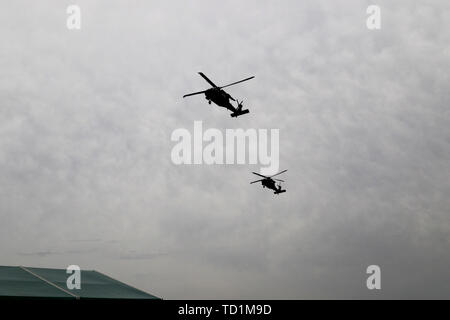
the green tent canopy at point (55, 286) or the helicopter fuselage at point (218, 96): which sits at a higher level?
the helicopter fuselage at point (218, 96)

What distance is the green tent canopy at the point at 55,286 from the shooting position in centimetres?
2660

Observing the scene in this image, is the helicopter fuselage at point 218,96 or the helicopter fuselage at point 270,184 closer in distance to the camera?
the helicopter fuselage at point 218,96

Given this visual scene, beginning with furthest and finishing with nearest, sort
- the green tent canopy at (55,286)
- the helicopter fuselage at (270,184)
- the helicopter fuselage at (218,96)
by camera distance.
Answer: the helicopter fuselage at (270,184), the helicopter fuselage at (218,96), the green tent canopy at (55,286)

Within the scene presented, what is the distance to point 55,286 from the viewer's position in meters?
29.0

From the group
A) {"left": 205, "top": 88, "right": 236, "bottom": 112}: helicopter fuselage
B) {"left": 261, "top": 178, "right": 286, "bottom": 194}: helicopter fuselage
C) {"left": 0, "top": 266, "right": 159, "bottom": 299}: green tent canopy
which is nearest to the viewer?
{"left": 0, "top": 266, "right": 159, "bottom": 299}: green tent canopy

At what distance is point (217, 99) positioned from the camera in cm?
3562

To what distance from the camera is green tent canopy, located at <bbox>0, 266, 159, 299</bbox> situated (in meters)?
26.6

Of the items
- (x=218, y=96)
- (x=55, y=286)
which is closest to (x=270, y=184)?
(x=218, y=96)

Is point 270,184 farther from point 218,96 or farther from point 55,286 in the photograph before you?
point 55,286

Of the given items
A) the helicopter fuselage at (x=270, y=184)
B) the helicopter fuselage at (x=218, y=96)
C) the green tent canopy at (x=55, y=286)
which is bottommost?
the green tent canopy at (x=55, y=286)

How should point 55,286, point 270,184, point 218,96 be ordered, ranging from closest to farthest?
1. point 55,286
2. point 218,96
3. point 270,184
